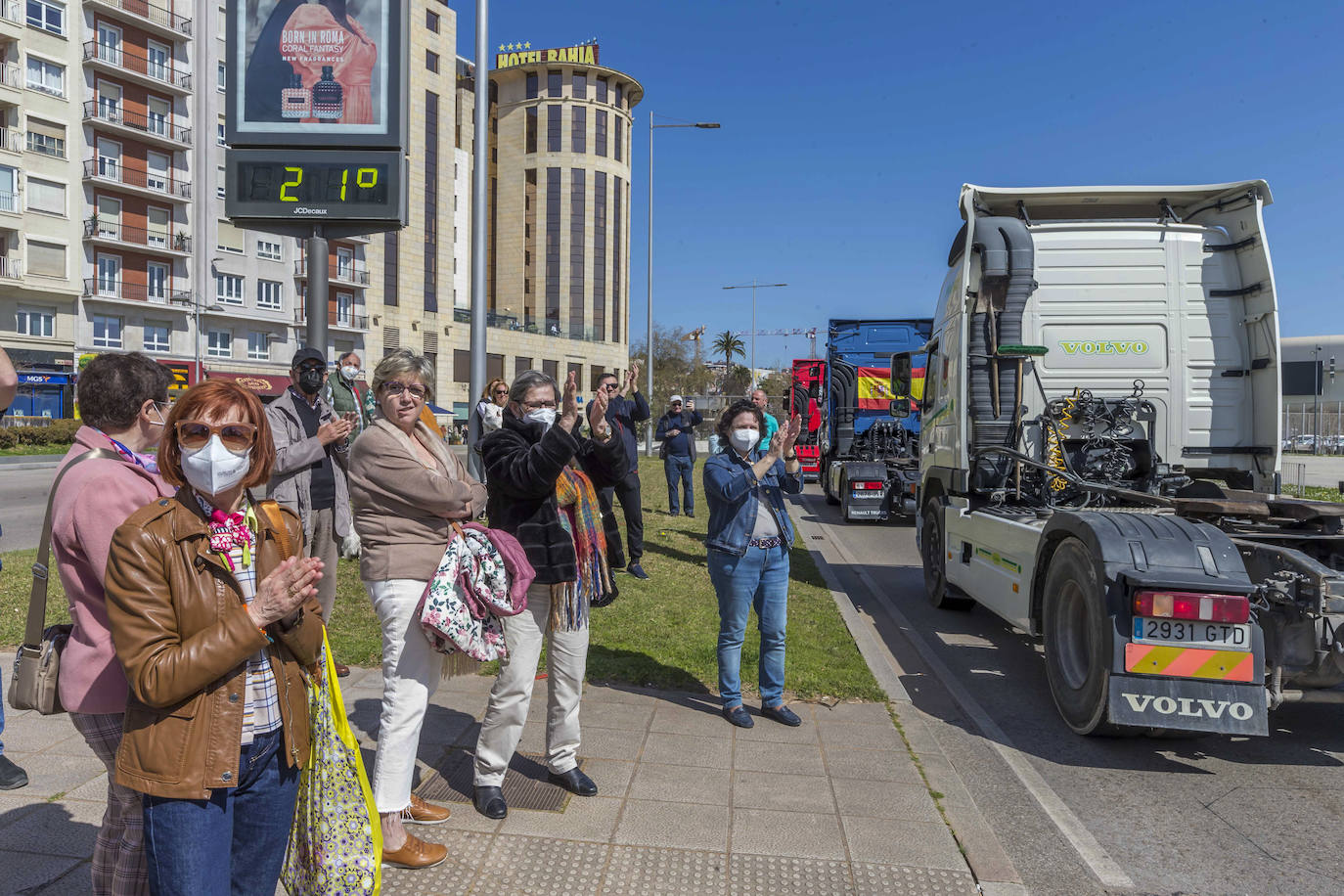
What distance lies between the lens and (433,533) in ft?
11.5

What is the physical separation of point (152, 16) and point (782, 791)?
176 ft

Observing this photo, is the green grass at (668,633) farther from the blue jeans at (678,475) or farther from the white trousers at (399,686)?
the blue jeans at (678,475)

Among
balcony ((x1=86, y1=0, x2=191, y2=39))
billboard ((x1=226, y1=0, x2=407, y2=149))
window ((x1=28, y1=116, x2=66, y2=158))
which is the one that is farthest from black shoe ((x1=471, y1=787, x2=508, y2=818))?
balcony ((x1=86, y1=0, x2=191, y2=39))

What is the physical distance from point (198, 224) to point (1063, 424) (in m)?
50.1

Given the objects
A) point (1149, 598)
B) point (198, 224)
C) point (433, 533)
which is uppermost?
point (198, 224)

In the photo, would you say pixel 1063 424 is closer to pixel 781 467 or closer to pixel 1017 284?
pixel 1017 284

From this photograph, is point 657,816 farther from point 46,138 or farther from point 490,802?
point 46,138

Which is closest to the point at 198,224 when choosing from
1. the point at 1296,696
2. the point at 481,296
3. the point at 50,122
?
the point at 50,122

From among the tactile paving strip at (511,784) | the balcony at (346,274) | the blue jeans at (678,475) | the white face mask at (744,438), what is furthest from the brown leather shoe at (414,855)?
the balcony at (346,274)

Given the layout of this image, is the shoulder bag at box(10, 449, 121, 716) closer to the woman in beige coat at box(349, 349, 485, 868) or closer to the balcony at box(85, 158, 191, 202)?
the woman in beige coat at box(349, 349, 485, 868)

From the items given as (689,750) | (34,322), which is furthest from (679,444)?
(34,322)

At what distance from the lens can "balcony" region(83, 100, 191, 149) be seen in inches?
1676

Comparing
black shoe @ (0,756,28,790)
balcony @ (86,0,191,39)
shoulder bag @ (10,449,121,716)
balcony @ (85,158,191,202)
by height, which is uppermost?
balcony @ (86,0,191,39)

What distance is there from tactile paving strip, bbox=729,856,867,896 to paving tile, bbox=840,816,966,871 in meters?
0.16
